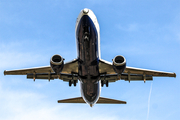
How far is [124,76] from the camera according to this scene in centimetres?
2614

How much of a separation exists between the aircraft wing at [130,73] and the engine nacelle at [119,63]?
9.53 feet

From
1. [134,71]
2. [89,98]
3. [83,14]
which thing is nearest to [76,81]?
[89,98]

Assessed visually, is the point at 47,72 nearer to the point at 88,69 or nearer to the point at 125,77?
the point at 88,69

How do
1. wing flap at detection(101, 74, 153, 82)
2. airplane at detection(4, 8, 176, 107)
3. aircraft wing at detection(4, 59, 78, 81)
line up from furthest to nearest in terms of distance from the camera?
wing flap at detection(101, 74, 153, 82) → aircraft wing at detection(4, 59, 78, 81) → airplane at detection(4, 8, 176, 107)

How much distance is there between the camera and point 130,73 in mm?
25422

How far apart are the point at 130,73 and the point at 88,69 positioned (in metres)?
5.56

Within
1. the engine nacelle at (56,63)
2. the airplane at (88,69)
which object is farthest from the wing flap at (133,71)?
the engine nacelle at (56,63)

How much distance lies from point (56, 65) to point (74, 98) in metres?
9.38

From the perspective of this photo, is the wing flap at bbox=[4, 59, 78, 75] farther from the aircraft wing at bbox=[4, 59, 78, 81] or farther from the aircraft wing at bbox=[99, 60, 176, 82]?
the aircraft wing at bbox=[99, 60, 176, 82]

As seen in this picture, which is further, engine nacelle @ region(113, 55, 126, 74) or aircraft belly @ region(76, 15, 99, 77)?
engine nacelle @ region(113, 55, 126, 74)

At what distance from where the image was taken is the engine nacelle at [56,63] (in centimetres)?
1988

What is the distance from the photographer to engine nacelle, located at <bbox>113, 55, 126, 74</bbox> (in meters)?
19.9

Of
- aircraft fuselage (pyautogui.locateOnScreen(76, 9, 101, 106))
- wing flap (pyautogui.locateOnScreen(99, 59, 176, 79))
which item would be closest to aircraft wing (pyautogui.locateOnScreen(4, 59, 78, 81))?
aircraft fuselage (pyautogui.locateOnScreen(76, 9, 101, 106))

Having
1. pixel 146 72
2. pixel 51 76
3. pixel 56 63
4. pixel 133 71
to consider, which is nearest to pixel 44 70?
pixel 51 76
